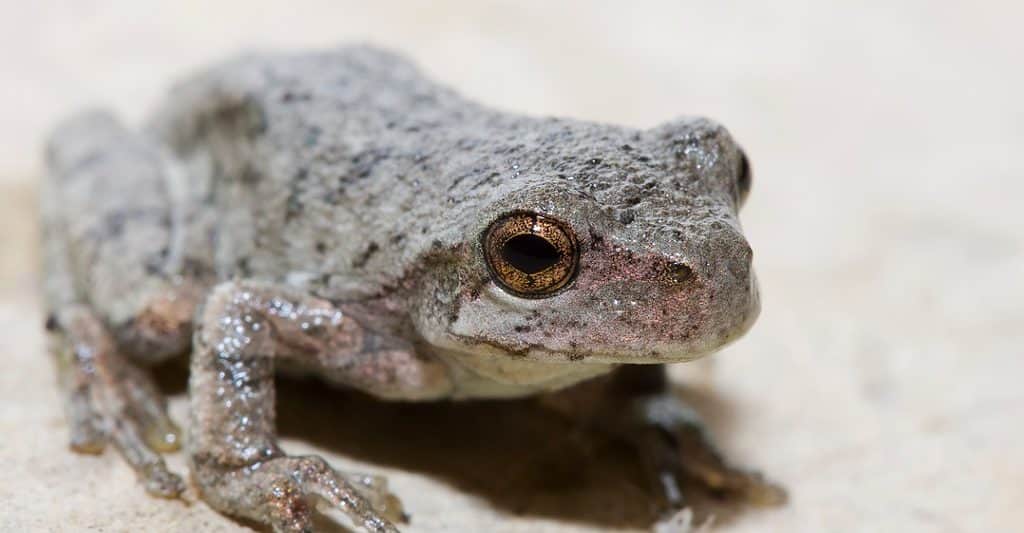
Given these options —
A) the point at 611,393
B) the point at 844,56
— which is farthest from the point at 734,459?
the point at 844,56

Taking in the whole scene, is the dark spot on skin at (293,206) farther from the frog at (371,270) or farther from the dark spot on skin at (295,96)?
the dark spot on skin at (295,96)

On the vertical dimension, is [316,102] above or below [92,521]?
above

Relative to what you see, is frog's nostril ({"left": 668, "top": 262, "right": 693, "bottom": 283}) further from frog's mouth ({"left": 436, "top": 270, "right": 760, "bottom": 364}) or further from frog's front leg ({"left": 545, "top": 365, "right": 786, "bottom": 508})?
frog's front leg ({"left": 545, "top": 365, "right": 786, "bottom": 508})

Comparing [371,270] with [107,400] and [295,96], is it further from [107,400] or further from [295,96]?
[107,400]

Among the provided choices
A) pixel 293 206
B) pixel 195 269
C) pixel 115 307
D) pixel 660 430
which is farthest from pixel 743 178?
pixel 115 307

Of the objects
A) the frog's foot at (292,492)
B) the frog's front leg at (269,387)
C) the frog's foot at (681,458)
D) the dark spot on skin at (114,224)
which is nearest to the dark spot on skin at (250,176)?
the dark spot on skin at (114,224)

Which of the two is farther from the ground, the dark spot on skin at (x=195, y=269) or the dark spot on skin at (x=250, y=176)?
the dark spot on skin at (x=250, y=176)

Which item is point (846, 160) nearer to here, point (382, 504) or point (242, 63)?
point (242, 63)
